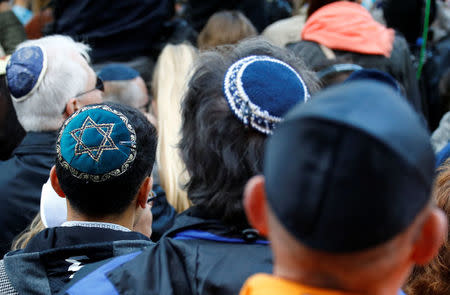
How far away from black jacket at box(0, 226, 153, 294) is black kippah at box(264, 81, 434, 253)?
1022mm

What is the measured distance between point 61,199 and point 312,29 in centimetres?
233

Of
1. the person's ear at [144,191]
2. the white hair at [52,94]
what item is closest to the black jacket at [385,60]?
the white hair at [52,94]

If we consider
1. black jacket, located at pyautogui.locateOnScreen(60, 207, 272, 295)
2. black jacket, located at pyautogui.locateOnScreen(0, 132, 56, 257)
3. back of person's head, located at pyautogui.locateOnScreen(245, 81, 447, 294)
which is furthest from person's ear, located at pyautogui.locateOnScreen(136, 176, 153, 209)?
back of person's head, located at pyautogui.locateOnScreen(245, 81, 447, 294)

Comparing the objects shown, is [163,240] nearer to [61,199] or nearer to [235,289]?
[235,289]

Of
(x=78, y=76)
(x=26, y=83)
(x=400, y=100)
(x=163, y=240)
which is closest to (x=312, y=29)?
(x=78, y=76)

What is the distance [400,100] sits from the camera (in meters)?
0.91

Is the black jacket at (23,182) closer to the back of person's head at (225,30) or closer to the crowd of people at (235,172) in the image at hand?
the crowd of people at (235,172)

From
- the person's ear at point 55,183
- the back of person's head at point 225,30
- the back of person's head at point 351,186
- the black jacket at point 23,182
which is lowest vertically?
the back of person's head at point 225,30

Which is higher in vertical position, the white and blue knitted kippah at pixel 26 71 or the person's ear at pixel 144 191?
the white and blue knitted kippah at pixel 26 71

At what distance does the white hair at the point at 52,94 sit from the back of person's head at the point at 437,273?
1.74 m

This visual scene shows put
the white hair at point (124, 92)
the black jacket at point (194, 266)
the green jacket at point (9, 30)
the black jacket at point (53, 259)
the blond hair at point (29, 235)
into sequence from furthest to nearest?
the green jacket at point (9, 30) < the white hair at point (124, 92) < the blond hair at point (29, 235) < the black jacket at point (53, 259) < the black jacket at point (194, 266)

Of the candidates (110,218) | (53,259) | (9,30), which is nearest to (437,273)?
(110,218)

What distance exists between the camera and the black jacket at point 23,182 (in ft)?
8.22

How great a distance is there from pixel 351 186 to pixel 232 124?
73 centimetres
